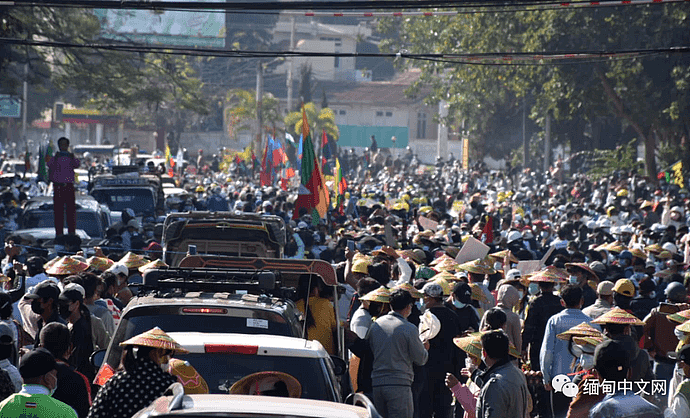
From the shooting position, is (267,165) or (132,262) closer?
(132,262)

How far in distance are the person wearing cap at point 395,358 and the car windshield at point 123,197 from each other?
17726mm

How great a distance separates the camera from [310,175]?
20812 millimetres

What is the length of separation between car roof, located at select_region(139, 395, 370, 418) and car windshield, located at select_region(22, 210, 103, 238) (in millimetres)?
17172

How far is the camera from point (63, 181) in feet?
60.6

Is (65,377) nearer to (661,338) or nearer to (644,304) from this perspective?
(661,338)

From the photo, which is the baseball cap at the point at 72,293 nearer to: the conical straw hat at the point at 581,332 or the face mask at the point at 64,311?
the face mask at the point at 64,311

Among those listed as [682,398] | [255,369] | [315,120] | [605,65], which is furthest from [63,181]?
[315,120]

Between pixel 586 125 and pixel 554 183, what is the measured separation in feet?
44.2

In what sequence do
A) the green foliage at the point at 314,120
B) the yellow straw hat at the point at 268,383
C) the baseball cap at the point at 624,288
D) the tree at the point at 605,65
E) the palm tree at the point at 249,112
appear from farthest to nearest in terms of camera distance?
the green foliage at the point at 314,120, the palm tree at the point at 249,112, the tree at the point at 605,65, the baseball cap at the point at 624,288, the yellow straw hat at the point at 268,383

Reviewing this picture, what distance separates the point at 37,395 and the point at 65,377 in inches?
52.7

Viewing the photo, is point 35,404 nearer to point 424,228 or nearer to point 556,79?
point 424,228

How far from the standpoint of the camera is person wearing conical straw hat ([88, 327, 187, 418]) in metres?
5.99

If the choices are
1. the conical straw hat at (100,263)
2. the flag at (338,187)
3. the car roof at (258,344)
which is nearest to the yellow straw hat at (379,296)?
the car roof at (258,344)

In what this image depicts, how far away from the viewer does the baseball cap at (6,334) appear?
23.9ft
